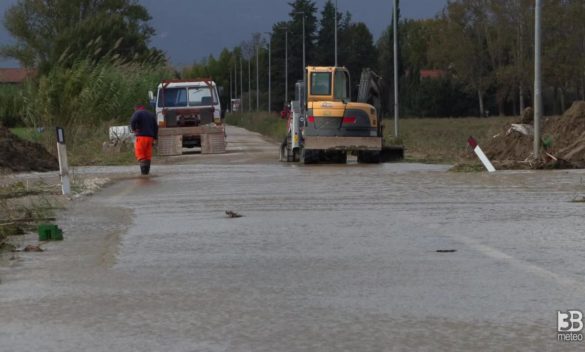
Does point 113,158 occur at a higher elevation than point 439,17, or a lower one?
lower

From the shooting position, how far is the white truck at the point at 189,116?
124ft

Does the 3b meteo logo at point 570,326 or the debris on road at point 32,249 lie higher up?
the 3b meteo logo at point 570,326

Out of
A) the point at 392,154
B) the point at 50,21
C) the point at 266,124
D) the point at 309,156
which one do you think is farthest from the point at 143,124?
the point at 50,21

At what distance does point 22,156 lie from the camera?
2892 centimetres

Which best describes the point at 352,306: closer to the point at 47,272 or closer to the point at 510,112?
the point at 47,272

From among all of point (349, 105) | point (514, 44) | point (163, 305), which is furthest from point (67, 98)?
point (514, 44)

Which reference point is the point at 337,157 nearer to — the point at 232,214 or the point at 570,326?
the point at 232,214

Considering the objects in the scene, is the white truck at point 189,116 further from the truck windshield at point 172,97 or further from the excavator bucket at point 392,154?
the excavator bucket at point 392,154

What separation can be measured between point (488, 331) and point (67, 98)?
3112cm

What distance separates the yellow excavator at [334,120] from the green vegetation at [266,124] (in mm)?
26034

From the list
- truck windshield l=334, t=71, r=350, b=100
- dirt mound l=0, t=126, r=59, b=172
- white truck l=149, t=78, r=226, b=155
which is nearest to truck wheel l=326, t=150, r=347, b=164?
truck windshield l=334, t=71, r=350, b=100

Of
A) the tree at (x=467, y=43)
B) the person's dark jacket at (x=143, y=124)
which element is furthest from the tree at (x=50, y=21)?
the person's dark jacket at (x=143, y=124)

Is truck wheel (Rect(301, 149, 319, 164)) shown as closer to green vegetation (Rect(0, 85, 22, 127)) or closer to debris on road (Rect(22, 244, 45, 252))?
green vegetation (Rect(0, 85, 22, 127))

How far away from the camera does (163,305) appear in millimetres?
8500
